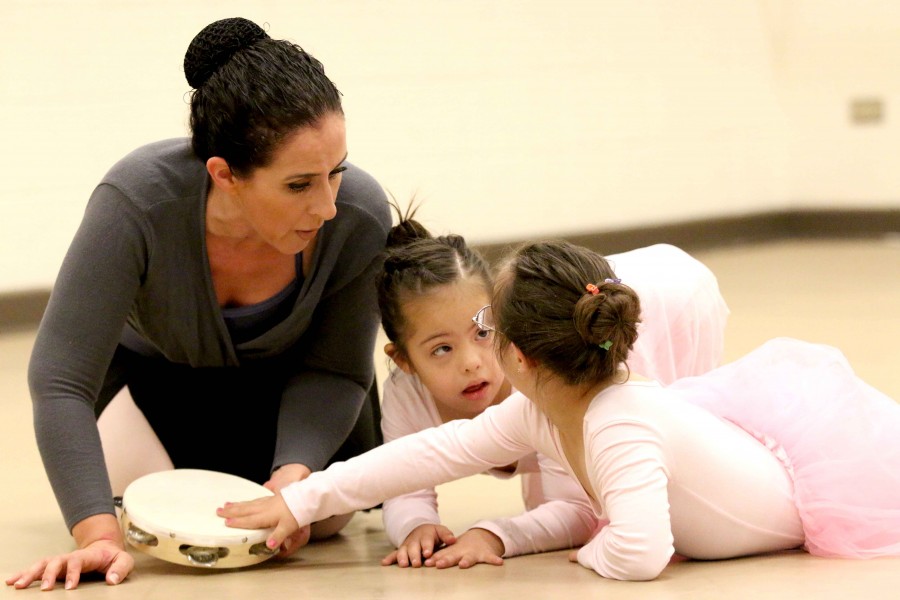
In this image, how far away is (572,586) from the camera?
174 centimetres

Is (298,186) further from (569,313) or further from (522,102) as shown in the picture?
(522,102)

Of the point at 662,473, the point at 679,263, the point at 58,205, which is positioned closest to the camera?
the point at 662,473

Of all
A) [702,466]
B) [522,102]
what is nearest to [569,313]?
→ [702,466]

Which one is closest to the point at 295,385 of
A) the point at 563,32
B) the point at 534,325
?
the point at 534,325

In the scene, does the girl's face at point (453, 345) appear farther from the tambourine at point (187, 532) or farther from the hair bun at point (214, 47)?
the hair bun at point (214, 47)

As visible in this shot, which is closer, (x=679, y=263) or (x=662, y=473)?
(x=662, y=473)

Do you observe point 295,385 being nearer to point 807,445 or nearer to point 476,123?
point 807,445

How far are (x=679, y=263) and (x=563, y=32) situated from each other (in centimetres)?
348

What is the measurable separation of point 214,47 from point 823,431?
1.17 m

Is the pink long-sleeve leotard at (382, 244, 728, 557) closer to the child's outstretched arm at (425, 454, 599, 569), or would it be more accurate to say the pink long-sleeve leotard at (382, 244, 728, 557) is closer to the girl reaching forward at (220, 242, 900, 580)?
the child's outstretched arm at (425, 454, 599, 569)

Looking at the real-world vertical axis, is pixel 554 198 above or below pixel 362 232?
below

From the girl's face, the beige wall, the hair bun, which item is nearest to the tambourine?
the girl's face

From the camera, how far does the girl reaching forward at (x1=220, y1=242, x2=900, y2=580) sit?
174 centimetres

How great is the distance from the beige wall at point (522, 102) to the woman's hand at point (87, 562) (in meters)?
2.93
